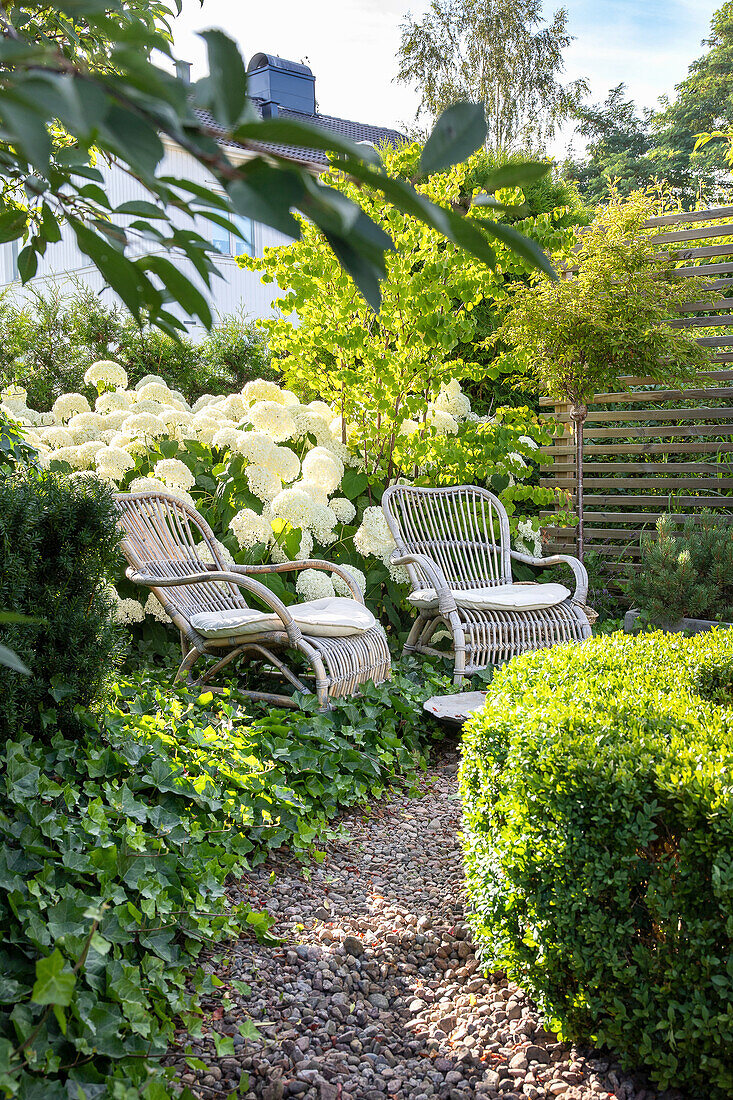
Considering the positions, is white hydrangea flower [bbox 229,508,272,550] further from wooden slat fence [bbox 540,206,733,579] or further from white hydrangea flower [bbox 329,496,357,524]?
wooden slat fence [bbox 540,206,733,579]

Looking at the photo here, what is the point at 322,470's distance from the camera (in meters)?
4.82

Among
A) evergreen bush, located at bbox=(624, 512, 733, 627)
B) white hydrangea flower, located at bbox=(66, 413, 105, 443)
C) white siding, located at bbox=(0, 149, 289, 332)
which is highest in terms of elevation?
white siding, located at bbox=(0, 149, 289, 332)

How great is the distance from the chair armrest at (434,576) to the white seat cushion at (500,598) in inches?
3.1

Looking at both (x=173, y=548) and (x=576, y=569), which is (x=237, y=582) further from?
(x=576, y=569)

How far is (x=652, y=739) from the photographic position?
1781mm

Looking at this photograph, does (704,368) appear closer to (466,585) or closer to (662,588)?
(662,588)

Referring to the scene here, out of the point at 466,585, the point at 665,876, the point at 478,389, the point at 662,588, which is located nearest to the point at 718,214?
the point at 478,389

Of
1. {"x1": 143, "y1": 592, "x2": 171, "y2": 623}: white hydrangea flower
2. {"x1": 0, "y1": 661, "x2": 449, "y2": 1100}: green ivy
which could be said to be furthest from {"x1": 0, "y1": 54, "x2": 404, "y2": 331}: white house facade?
{"x1": 0, "y1": 661, "x2": 449, "y2": 1100}: green ivy

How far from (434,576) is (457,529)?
0.92 meters

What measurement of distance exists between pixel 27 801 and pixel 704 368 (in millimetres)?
5270

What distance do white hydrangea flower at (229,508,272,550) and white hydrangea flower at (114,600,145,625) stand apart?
0.67m

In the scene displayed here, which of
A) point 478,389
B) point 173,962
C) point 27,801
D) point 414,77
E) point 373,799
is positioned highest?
point 414,77

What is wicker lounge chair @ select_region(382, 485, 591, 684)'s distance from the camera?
175 inches

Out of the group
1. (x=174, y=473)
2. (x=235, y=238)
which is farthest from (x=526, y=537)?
(x=235, y=238)
